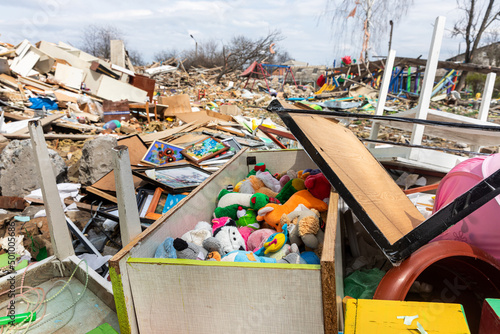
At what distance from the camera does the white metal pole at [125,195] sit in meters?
1.19

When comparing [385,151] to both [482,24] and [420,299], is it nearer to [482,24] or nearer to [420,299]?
[420,299]

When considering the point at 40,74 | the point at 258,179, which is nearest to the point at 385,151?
the point at 258,179

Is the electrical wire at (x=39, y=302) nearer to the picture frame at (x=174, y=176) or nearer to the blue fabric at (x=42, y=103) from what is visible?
the picture frame at (x=174, y=176)

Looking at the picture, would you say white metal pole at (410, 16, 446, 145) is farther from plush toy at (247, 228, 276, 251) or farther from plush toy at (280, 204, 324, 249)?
plush toy at (247, 228, 276, 251)

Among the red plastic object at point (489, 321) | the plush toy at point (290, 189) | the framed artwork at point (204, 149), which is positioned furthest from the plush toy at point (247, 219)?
the framed artwork at point (204, 149)

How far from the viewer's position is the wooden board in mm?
1110

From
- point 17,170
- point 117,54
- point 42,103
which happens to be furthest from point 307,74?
point 17,170

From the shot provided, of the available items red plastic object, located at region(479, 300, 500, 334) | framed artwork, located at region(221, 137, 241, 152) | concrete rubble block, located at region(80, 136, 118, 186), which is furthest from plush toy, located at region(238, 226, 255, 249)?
framed artwork, located at region(221, 137, 241, 152)

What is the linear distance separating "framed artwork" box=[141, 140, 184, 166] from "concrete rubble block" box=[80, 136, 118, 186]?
1.53ft

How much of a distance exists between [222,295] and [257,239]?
0.67 m

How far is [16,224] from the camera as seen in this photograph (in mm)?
2689

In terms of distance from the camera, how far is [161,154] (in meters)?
4.04

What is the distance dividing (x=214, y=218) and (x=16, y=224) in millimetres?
1911

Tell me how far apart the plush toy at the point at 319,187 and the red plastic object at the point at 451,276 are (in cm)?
71
